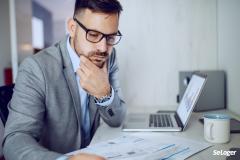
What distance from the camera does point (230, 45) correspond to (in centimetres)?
133

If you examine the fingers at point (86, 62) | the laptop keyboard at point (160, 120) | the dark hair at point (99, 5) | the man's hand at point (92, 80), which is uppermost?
the dark hair at point (99, 5)

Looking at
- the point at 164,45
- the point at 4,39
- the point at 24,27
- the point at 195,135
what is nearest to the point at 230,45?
the point at 164,45

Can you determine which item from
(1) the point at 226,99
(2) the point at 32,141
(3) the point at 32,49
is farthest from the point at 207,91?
(3) the point at 32,49

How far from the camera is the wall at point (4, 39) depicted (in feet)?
8.98

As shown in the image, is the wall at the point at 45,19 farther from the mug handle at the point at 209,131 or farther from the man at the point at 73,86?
the mug handle at the point at 209,131

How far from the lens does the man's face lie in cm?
100

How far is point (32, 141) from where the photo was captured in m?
0.74

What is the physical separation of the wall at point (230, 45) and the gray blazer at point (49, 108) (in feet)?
1.78

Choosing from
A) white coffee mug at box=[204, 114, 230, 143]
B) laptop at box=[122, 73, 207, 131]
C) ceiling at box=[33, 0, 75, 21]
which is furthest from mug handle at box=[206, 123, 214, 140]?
ceiling at box=[33, 0, 75, 21]

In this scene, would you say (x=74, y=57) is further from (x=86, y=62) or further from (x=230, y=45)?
(x=230, y=45)

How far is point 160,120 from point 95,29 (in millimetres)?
435

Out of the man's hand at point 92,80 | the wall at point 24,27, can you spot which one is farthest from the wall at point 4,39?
the man's hand at point 92,80

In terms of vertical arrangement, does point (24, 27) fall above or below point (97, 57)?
above

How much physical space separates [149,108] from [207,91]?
0.99 ft
